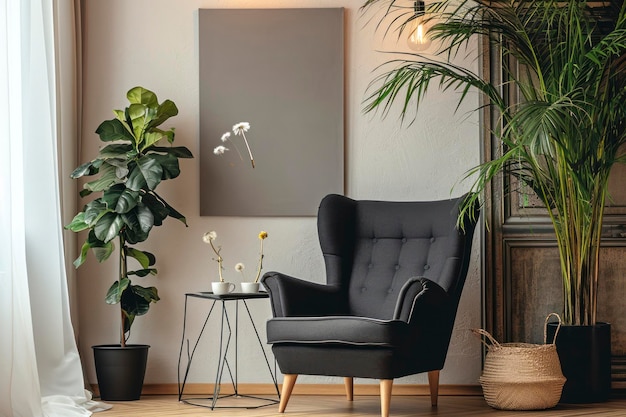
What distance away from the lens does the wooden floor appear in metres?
4.07

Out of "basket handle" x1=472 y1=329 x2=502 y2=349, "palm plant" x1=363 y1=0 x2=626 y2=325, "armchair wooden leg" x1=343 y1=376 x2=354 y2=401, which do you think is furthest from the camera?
"armchair wooden leg" x1=343 y1=376 x2=354 y2=401

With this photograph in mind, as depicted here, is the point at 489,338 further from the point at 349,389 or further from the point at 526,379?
the point at 349,389

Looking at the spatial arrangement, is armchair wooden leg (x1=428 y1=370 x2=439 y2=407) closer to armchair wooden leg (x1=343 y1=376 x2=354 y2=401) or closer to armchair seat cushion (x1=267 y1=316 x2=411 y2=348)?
armchair wooden leg (x1=343 y1=376 x2=354 y2=401)

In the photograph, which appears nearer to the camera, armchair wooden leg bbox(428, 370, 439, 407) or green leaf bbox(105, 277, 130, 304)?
armchair wooden leg bbox(428, 370, 439, 407)

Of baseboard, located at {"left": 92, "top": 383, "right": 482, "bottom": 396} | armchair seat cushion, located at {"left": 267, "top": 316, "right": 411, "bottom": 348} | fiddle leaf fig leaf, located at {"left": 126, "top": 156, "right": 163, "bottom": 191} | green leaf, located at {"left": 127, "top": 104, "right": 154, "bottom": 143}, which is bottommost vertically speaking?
baseboard, located at {"left": 92, "top": 383, "right": 482, "bottom": 396}

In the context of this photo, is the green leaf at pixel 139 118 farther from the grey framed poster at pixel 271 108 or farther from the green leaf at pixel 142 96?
the grey framed poster at pixel 271 108

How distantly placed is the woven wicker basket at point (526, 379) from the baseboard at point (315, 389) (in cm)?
54

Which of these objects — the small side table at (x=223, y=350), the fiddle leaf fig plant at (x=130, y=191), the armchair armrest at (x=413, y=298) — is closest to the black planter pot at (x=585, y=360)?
the armchair armrest at (x=413, y=298)

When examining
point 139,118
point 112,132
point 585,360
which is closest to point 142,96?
point 139,118

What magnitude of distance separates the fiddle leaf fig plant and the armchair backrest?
2.65 ft

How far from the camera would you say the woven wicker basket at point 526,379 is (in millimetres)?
4117

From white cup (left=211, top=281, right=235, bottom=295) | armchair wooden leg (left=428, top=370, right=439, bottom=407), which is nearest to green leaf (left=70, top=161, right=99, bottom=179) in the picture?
white cup (left=211, top=281, right=235, bottom=295)

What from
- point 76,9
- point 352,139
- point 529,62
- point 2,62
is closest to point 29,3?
point 2,62

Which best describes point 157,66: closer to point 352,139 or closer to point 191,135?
point 191,135
